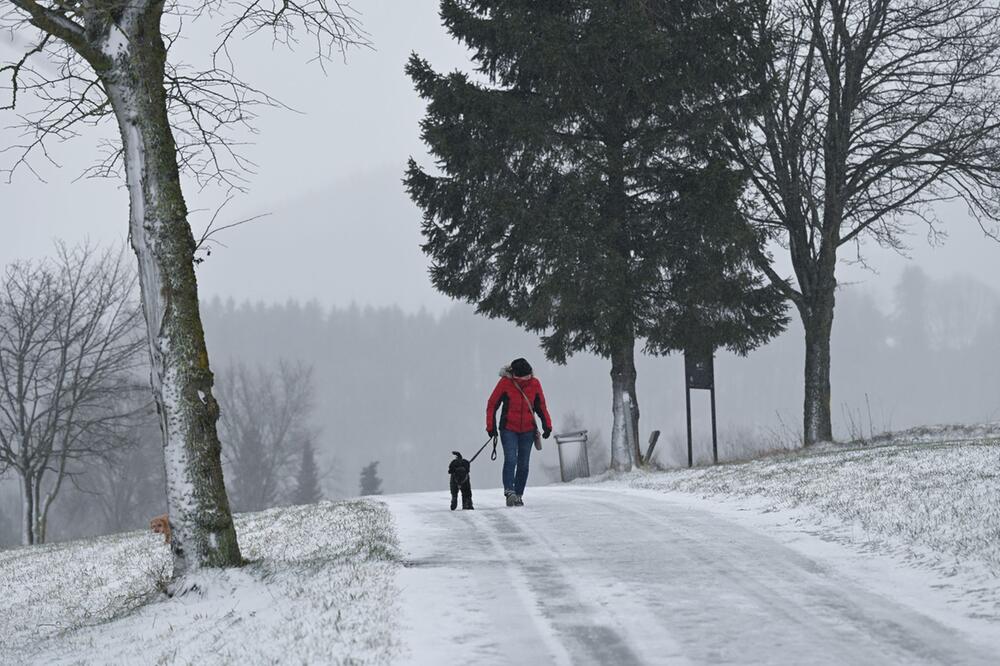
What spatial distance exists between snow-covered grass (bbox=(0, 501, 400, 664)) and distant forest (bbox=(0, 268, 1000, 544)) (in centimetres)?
11169

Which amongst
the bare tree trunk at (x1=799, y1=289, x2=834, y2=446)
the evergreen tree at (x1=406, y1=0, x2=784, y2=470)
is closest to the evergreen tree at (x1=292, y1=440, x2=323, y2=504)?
the evergreen tree at (x1=406, y1=0, x2=784, y2=470)

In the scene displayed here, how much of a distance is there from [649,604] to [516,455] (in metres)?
6.59

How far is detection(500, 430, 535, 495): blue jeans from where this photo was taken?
42.2 ft

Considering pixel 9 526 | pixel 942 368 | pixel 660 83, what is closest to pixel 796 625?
pixel 660 83

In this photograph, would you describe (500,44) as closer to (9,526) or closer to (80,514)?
(80,514)

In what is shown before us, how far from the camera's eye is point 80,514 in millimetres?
63250

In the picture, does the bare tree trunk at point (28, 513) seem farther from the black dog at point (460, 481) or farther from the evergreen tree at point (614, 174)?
the black dog at point (460, 481)

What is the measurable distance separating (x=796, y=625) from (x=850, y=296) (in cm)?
20196

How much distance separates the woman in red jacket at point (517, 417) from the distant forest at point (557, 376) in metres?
112

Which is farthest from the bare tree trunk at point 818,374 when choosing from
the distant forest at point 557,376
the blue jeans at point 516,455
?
the distant forest at point 557,376

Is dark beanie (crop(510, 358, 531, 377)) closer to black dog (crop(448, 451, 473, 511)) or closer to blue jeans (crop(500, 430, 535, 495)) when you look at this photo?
blue jeans (crop(500, 430, 535, 495))

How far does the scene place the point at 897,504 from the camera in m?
9.45

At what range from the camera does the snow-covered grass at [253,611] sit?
6.21 meters

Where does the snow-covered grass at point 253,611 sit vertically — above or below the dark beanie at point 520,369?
below
